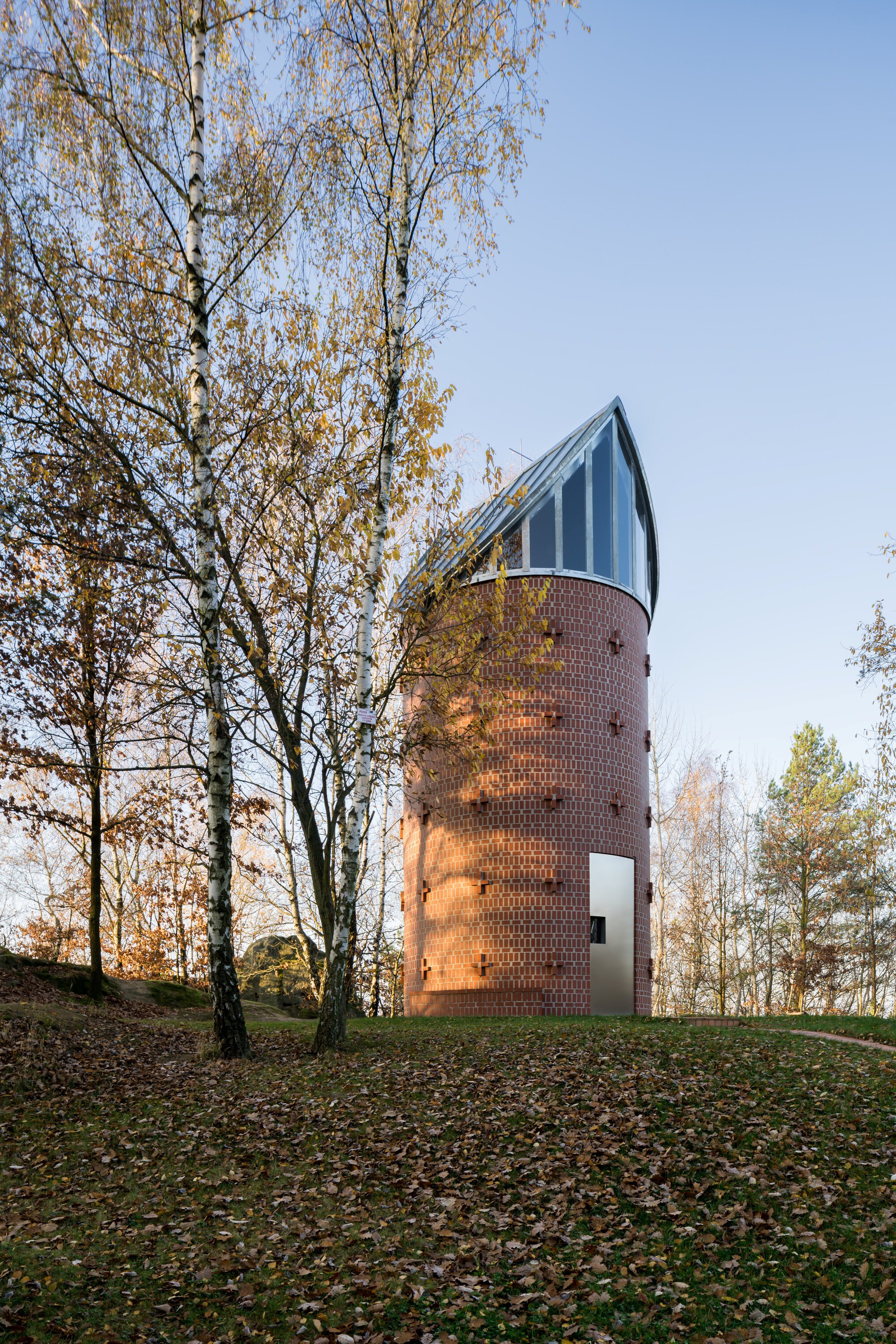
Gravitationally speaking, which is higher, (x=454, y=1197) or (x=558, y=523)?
(x=558, y=523)

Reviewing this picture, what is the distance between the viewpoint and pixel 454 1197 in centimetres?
693

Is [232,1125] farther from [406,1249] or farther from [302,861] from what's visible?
[302,861]

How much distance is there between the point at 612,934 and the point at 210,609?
10.1 meters

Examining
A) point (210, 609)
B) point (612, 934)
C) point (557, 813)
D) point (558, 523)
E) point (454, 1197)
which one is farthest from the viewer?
point (558, 523)

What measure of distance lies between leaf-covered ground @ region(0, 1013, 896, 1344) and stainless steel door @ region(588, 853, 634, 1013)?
6697mm

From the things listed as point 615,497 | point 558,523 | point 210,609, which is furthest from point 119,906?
point 210,609

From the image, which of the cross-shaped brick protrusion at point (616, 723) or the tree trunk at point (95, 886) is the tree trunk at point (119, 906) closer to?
the tree trunk at point (95, 886)

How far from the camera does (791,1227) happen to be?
250 inches

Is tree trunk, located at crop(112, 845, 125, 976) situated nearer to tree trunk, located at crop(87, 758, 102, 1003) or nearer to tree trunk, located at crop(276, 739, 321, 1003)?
tree trunk, located at crop(276, 739, 321, 1003)

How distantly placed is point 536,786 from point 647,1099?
9.13m

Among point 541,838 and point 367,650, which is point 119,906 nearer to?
point 541,838

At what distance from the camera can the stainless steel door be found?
57.7 ft

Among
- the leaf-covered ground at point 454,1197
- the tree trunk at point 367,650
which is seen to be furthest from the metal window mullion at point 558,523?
the leaf-covered ground at point 454,1197

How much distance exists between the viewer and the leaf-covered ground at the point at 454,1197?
535 cm
